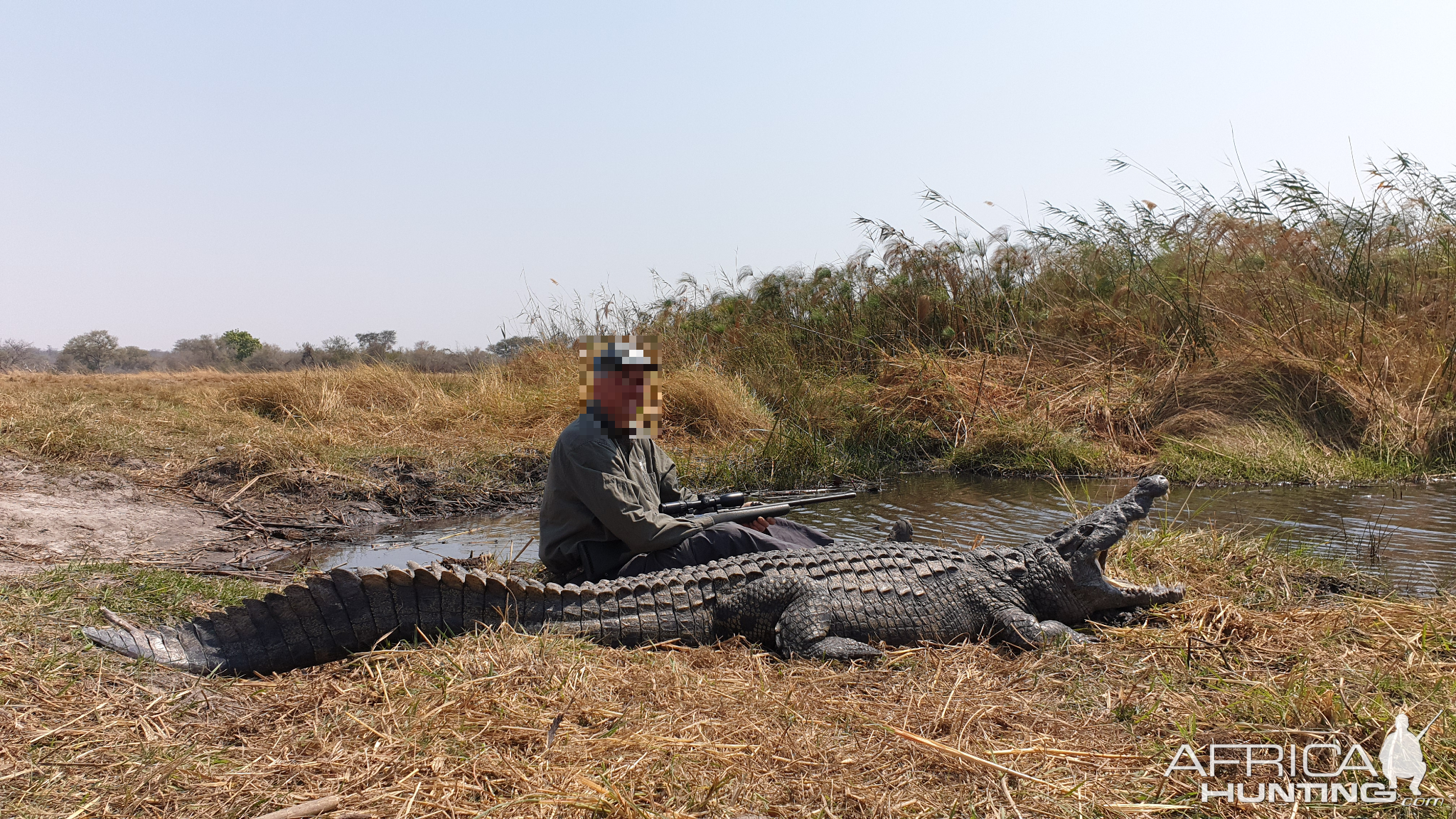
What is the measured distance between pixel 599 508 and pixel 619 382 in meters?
0.55

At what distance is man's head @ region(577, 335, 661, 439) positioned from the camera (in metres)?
3.62

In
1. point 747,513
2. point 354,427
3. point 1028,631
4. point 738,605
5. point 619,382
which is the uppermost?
point 619,382

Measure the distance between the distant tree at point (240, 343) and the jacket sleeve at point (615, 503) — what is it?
29.5 m

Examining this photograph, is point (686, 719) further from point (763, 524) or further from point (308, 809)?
point (763, 524)

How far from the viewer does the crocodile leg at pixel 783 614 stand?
3297 mm

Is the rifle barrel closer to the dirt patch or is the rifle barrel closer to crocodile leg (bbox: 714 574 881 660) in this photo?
crocodile leg (bbox: 714 574 881 660)

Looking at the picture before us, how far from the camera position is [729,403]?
8.77 meters

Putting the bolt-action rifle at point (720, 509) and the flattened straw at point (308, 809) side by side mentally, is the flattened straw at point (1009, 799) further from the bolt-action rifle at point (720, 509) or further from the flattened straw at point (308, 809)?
the bolt-action rifle at point (720, 509)

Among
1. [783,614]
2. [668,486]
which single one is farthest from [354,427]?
[783,614]

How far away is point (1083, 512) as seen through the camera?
5910 mm

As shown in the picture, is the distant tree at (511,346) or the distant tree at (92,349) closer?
the distant tree at (511,346)

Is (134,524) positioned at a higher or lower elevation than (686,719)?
higher

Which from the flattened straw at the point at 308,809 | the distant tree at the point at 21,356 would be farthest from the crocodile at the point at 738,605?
the distant tree at the point at 21,356

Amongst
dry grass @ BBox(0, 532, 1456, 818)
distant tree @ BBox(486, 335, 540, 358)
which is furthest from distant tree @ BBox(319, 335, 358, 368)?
dry grass @ BBox(0, 532, 1456, 818)
